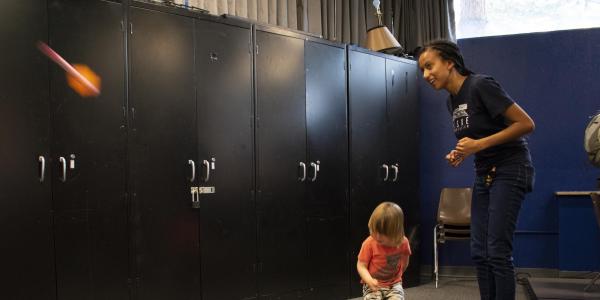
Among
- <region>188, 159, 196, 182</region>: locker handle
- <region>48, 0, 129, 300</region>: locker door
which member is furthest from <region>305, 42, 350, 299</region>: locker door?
<region>48, 0, 129, 300</region>: locker door

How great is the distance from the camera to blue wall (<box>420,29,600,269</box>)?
5.11 metres

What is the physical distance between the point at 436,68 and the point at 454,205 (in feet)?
9.52

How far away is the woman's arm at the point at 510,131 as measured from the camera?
2.31 meters

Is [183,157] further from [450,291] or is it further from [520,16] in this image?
[520,16]

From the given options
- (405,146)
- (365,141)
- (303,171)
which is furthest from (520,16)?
(303,171)

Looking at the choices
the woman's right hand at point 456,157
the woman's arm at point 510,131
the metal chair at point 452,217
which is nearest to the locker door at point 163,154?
the woman's right hand at point 456,157

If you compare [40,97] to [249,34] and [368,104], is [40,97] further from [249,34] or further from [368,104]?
[368,104]

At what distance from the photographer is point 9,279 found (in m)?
2.79

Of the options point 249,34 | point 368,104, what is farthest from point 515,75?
point 249,34

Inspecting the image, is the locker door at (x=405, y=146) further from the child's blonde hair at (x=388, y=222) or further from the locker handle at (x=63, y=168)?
the locker handle at (x=63, y=168)

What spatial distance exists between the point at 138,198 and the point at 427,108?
3298mm

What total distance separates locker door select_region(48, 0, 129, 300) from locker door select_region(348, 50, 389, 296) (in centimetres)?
198

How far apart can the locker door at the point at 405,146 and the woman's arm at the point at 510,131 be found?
8.31 ft

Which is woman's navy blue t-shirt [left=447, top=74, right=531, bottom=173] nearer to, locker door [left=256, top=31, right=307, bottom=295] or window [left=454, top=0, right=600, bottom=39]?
locker door [left=256, top=31, right=307, bottom=295]
